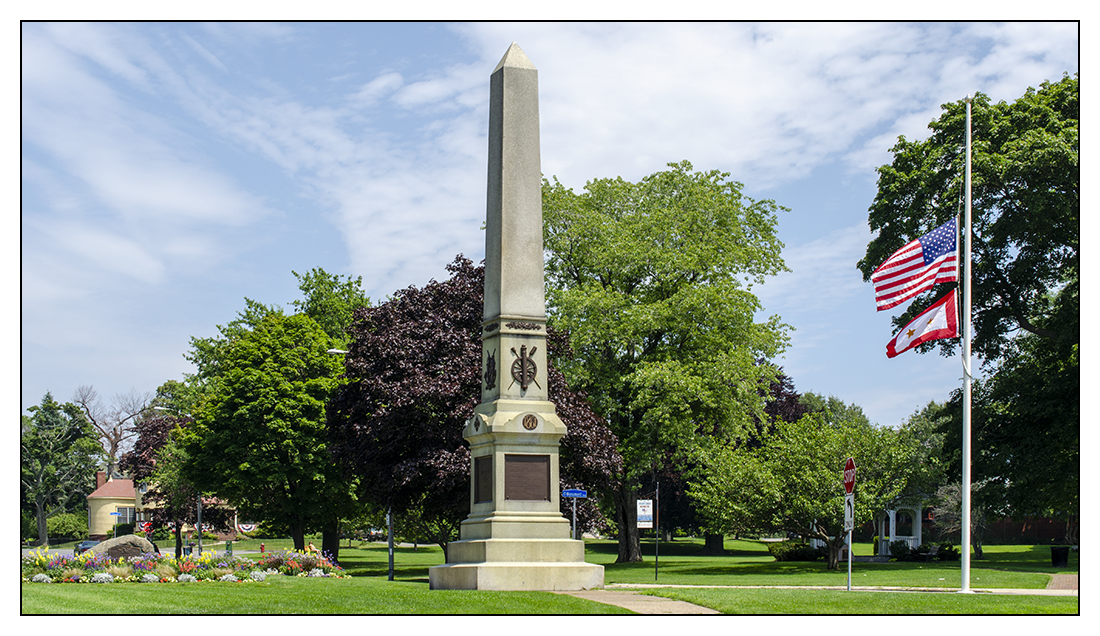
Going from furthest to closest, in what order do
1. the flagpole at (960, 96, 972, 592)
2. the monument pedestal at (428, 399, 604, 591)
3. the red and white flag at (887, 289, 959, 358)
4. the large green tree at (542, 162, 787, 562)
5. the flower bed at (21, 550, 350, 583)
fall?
the large green tree at (542, 162, 787, 562) → the flower bed at (21, 550, 350, 583) → the red and white flag at (887, 289, 959, 358) → the flagpole at (960, 96, 972, 592) → the monument pedestal at (428, 399, 604, 591)

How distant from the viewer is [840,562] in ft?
138

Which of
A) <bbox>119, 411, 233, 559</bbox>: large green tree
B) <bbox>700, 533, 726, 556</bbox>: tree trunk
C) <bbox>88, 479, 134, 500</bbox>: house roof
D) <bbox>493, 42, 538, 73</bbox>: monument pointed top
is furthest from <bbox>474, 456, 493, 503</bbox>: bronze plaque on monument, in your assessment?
<bbox>88, 479, 134, 500</bbox>: house roof

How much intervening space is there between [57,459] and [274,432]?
7300cm

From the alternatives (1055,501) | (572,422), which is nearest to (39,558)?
(572,422)

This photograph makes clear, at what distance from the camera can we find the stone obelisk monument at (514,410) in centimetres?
1820

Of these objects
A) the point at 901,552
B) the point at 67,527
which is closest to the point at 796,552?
the point at 901,552

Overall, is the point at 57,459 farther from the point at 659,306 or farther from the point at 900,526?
the point at 659,306

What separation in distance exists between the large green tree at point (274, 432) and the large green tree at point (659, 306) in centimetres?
981

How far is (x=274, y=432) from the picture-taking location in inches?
1625

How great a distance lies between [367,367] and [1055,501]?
74.9 ft

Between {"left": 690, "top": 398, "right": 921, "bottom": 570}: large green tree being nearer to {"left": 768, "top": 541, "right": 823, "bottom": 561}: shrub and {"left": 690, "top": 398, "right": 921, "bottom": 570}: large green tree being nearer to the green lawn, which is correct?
{"left": 768, "top": 541, "right": 823, "bottom": 561}: shrub

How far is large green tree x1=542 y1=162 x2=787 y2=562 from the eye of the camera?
1613 inches

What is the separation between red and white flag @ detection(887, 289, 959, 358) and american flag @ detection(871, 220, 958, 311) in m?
0.56

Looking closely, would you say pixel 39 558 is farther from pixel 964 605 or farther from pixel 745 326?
pixel 745 326
